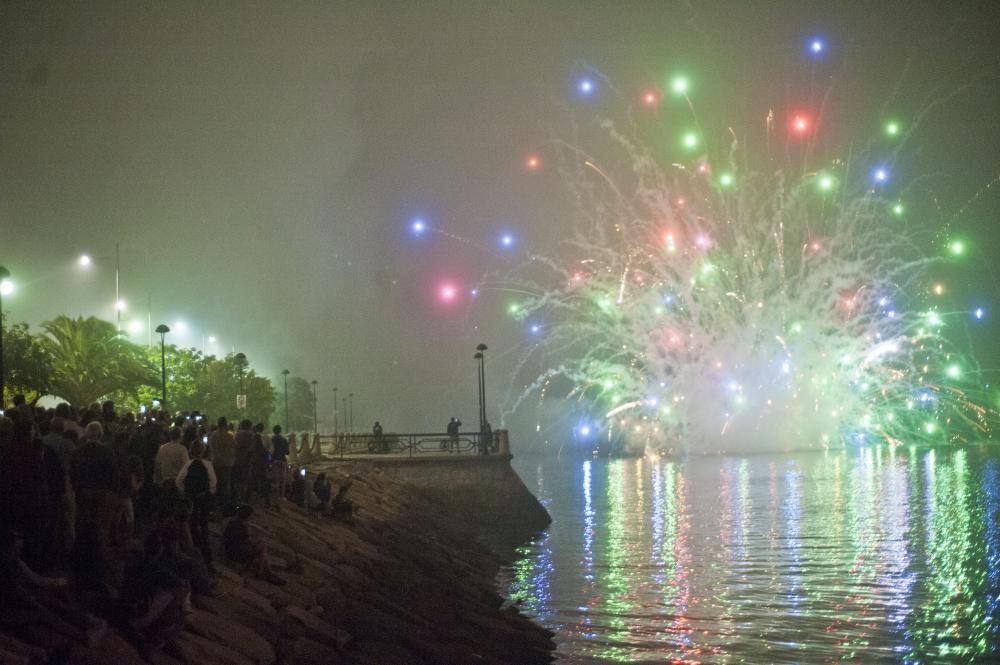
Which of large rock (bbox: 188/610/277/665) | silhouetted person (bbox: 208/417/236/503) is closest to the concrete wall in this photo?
silhouetted person (bbox: 208/417/236/503)

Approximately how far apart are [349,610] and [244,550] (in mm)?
1972

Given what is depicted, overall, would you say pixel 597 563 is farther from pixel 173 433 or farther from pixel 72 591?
pixel 72 591

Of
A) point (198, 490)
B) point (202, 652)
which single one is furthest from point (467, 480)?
point (202, 652)

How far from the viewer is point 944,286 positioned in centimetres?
9538

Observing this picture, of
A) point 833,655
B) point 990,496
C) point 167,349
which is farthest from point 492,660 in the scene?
point 990,496

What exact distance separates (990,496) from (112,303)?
159ft

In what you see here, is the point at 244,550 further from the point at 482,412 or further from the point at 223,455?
the point at 482,412

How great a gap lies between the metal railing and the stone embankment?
13458 millimetres

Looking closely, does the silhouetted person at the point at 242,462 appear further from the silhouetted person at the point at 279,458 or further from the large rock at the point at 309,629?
the large rock at the point at 309,629

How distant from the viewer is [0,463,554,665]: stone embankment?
12617 millimetres

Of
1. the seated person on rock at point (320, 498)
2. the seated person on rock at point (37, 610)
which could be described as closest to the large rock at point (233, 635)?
the seated person on rock at point (37, 610)

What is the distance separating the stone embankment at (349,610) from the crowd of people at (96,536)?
0.36m

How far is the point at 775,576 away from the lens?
29469mm

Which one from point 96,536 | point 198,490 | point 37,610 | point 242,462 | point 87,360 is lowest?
point 37,610
